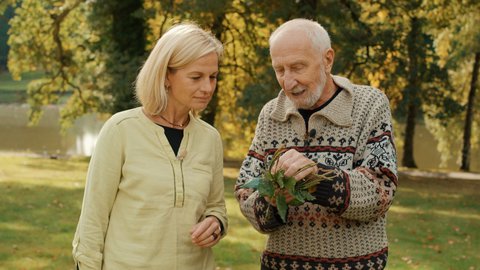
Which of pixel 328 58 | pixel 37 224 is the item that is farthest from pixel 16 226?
pixel 328 58

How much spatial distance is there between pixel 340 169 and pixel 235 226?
24.1 ft

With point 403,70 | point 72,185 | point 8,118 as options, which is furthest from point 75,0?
point 8,118

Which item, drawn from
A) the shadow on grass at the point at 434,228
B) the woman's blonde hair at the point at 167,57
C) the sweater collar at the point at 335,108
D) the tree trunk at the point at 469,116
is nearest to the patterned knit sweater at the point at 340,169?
the sweater collar at the point at 335,108

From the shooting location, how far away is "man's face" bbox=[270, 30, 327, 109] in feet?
9.41

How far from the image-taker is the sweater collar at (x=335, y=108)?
2.93 meters

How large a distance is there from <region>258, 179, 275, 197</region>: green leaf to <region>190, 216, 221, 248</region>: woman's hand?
0.37 metres

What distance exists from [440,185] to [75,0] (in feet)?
40.1

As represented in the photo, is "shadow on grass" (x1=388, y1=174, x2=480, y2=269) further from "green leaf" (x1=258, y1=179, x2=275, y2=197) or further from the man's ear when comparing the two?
"green leaf" (x1=258, y1=179, x2=275, y2=197)

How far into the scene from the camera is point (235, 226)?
9953 millimetres

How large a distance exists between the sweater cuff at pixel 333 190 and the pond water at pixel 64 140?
23.6 m

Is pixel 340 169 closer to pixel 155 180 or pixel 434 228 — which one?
pixel 155 180

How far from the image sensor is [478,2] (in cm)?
1653

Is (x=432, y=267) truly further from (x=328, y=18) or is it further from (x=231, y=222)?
(x=328, y=18)

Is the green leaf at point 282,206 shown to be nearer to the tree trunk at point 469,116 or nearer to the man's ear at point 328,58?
the man's ear at point 328,58
